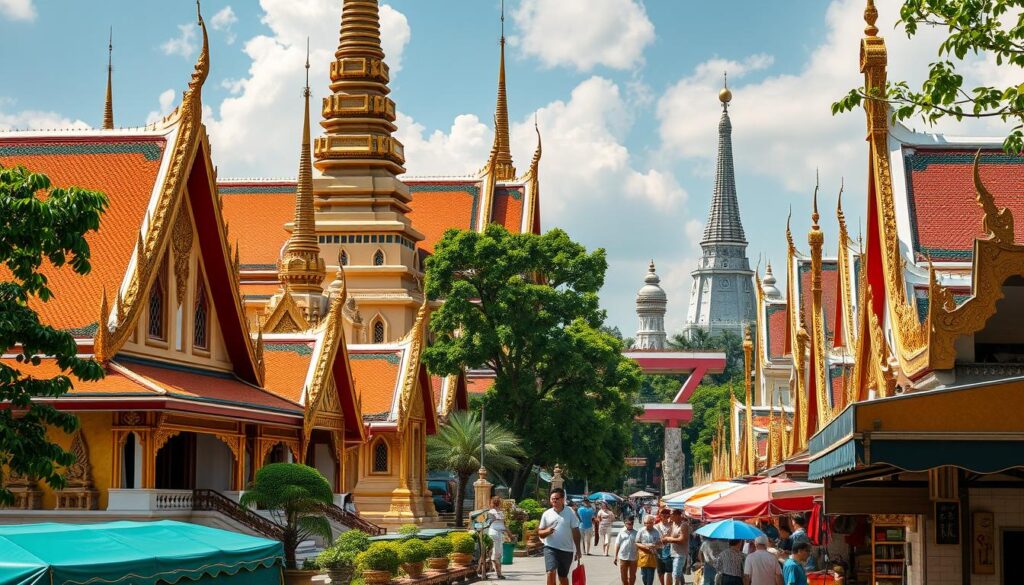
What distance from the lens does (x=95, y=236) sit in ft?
80.2

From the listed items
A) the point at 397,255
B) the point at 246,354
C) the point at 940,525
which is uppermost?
the point at 397,255

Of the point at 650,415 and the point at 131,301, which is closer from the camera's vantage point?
the point at 131,301

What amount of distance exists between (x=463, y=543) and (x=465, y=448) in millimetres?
12497

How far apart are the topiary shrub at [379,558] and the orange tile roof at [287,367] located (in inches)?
275

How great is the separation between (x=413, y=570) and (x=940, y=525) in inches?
500

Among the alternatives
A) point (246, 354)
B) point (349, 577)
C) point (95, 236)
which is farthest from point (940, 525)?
point (246, 354)

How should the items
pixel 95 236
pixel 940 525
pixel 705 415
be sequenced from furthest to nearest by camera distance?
pixel 705 415, pixel 95 236, pixel 940 525

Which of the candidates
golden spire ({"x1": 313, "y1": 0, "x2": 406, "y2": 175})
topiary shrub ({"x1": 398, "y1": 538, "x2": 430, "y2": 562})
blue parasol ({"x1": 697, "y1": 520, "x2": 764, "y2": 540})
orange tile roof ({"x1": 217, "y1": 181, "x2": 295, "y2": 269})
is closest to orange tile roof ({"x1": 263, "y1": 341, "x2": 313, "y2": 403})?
topiary shrub ({"x1": 398, "y1": 538, "x2": 430, "y2": 562})

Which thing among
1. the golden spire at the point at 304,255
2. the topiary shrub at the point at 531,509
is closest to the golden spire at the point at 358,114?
the golden spire at the point at 304,255

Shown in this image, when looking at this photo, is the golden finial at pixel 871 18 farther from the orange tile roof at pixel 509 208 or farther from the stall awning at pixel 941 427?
the orange tile roof at pixel 509 208

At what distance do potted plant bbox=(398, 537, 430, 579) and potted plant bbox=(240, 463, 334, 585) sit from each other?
320 centimetres

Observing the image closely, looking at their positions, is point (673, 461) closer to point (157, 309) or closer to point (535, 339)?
point (535, 339)

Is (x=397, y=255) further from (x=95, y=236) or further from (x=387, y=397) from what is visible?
(x=95, y=236)

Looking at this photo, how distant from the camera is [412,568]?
2489cm
